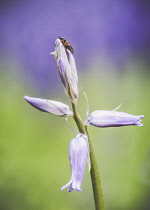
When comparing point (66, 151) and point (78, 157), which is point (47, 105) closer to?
point (78, 157)

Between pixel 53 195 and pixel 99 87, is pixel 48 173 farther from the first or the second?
pixel 99 87

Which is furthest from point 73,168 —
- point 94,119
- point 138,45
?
point 138,45

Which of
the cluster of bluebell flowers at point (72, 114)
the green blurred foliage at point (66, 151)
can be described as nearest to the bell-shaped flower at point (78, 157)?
the cluster of bluebell flowers at point (72, 114)

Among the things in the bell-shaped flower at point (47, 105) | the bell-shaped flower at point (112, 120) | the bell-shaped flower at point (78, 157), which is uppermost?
the bell-shaped flower at point (47, 105)

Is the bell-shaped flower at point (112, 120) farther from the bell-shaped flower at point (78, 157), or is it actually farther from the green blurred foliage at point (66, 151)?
the green blurred foliage at point (66, 151)

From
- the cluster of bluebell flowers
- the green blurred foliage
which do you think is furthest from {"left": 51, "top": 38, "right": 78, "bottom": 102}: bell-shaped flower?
the green blurred foliage

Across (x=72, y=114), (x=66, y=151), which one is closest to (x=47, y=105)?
(x=72, y=114)

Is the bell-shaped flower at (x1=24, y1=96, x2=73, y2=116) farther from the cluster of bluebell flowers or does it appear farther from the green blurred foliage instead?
the green blurred foliage
